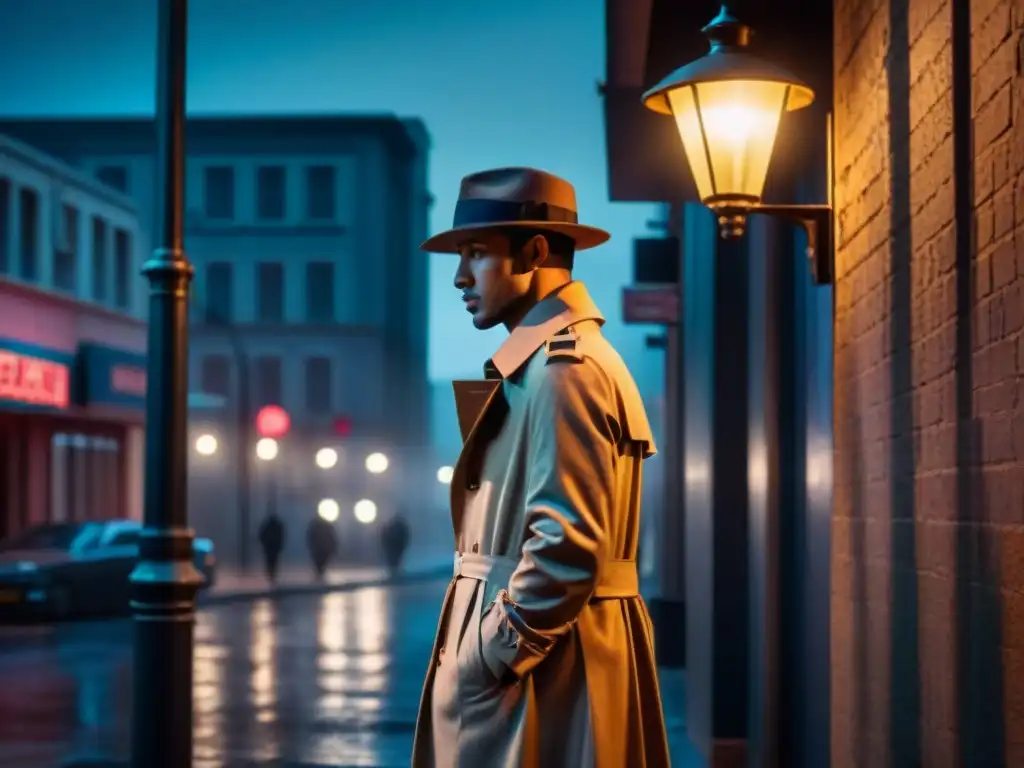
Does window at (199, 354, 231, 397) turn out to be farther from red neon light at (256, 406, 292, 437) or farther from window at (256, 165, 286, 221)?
red neon light at (256, 406, 292, 437)

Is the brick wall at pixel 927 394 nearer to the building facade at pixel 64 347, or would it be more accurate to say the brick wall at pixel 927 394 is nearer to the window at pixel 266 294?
the building facade at pixel 64 347

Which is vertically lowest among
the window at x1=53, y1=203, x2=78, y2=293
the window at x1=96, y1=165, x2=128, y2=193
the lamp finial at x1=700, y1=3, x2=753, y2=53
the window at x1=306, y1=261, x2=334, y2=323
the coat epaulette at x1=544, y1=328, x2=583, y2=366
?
the coat epaulette at x1=544, y1=328, x2=583, y2=366

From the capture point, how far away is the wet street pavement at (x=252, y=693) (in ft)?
36.0

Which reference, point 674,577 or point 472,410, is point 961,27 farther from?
point 674,577

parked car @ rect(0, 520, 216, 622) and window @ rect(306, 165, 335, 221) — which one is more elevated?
window @ rect(306, 165, 335, 221)

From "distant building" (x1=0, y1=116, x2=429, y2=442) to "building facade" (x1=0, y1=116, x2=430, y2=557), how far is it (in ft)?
0.14

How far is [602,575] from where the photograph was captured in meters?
3.93

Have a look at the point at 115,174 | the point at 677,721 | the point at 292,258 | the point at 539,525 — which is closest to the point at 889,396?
the point at 539,525

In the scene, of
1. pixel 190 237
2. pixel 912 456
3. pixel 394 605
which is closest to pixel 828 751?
pixel 912 456

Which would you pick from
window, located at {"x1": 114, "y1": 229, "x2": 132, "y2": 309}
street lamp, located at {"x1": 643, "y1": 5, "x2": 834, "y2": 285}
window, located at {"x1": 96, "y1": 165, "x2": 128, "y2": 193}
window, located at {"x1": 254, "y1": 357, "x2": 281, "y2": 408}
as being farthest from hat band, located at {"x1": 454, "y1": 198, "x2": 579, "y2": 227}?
window, located at {"x1": 96, "y1": 165, "x2": 128, "y2": 193}

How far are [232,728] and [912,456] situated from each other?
859cm

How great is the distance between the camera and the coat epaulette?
13.1ft

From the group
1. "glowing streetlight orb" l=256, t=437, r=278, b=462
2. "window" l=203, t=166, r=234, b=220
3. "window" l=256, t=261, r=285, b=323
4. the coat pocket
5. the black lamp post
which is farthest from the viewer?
"window" l=256, t=261, r=285, b=323

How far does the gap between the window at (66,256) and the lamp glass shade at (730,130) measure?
31.8 meters
